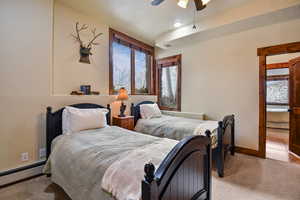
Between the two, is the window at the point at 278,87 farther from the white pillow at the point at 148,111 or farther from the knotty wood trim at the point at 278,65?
the white pillow at the point at 148,111

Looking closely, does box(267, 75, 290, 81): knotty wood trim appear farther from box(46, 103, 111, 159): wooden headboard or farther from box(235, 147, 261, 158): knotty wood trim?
box(46, 103, 111, 159): wooden headboard

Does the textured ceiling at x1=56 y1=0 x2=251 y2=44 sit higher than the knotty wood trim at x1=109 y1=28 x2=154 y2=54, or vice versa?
the textured ceiling at x1=56 y1=0 x2=251 y2=44

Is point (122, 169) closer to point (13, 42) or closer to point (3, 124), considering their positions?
point (3, 124)

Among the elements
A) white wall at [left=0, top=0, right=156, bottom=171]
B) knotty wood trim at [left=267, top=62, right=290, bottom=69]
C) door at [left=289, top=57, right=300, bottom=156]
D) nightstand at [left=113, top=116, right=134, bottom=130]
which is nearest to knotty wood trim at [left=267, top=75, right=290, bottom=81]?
knotty wood trim at [left=267, top=62, right=290, bottom=69]

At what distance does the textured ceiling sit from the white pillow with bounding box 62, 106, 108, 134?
199 centimetres

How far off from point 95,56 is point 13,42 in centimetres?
142

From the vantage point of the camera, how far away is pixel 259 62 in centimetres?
335

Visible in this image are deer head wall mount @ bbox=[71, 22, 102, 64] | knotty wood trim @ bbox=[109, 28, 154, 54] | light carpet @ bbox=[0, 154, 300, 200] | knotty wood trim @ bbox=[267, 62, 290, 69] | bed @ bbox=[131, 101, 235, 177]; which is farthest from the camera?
knotty wood trim @ bbox=[267, 62, 290, 69]

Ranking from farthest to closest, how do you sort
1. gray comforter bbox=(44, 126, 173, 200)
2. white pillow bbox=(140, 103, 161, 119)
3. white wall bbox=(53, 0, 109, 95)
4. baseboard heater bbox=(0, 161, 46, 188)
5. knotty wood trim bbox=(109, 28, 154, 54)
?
white pillow bbox=(140, 103, 161, 119) → knotty wood trim bbox=(109, 28, 154, 54) → white wall bbox=(53, 0, 109, 95) → baseboard heater bbox=(0, 161, 46, 188) → gray comforter bbox=(44, 126, 173, 200)

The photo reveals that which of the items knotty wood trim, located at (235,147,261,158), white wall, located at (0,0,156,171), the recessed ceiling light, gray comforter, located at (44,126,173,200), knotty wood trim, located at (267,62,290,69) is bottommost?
knotty wood trim, located at (235,147,261,158)

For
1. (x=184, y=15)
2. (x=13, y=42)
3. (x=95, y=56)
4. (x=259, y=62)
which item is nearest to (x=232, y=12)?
(x=184, y=15)

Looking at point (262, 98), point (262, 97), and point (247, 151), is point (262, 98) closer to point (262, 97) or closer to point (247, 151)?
point (262, 97)

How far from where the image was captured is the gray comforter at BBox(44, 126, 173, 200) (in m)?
1.46

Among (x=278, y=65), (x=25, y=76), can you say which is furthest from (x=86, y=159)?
(x=278, y=65)
